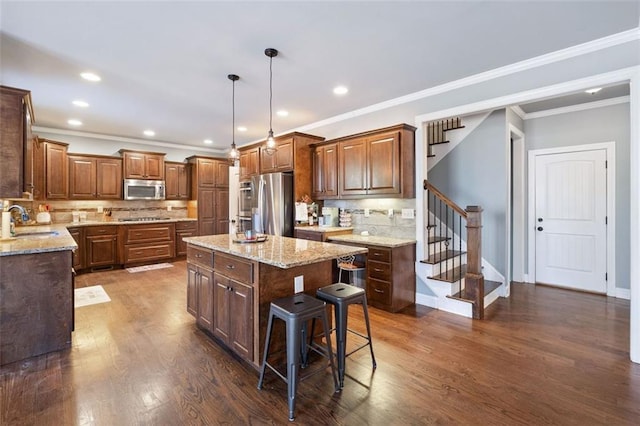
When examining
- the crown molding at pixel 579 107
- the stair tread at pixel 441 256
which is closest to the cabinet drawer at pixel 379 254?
the stair tread at pixel 441 256

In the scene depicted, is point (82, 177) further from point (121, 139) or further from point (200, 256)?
point (200, 256)

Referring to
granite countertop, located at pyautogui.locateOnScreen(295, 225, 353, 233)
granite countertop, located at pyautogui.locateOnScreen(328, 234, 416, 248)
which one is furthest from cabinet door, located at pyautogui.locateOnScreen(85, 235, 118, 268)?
granite countertop, located at pyautogui.locateOnScreen(328, 234, 416, 248)

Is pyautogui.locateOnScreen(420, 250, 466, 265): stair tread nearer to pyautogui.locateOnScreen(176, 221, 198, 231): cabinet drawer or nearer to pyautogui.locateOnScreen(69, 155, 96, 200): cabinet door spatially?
pyautogui.locateOnScreen(176, 221, 198, 231): cabinet drawer

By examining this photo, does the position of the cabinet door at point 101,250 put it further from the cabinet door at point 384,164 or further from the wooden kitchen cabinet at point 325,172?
the cabinet door at point 384,164

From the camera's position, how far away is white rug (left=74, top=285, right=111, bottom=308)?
3885 mm

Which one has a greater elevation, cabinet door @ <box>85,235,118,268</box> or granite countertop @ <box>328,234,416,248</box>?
granite countertop @ <box>328,234,416,248</box>

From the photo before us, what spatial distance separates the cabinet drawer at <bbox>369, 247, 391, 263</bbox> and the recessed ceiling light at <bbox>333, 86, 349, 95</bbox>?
6.59 ft

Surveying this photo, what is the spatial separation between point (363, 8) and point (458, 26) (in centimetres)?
83

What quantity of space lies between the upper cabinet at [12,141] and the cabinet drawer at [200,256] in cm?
161

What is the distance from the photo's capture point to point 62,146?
5434mm

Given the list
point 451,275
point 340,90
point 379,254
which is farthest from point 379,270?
point 340,90

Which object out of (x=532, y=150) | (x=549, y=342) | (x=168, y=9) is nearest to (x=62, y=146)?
(x=168, y=9)

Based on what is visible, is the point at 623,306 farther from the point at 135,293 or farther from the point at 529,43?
the point at 135,293

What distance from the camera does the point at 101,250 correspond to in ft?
18.5
